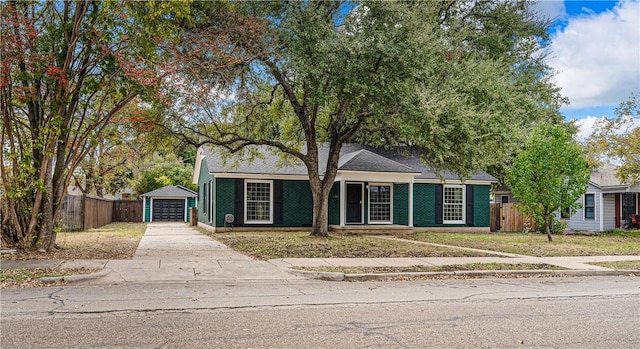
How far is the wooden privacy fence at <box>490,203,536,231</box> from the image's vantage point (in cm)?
2979

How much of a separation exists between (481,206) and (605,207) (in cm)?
800

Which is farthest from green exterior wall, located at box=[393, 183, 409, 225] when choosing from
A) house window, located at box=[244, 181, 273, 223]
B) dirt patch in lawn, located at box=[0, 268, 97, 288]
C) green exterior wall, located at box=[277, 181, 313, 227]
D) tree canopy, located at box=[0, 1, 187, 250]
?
dirt patch in lawn, located at box=[0, 268, 97, 288]

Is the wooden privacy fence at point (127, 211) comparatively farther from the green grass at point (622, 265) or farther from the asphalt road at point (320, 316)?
the green grass at point (622, 265)

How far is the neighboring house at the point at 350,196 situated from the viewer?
2409 centimetres

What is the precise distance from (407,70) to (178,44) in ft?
21.2

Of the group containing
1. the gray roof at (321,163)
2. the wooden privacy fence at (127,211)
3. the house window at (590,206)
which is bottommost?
the wooden privacy fence at (127,211)

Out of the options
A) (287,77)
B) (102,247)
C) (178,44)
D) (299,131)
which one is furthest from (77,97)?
(299,131)

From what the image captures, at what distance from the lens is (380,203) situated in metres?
26.0

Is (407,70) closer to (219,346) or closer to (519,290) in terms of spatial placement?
(519,290)

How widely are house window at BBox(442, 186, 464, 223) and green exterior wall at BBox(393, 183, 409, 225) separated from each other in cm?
233

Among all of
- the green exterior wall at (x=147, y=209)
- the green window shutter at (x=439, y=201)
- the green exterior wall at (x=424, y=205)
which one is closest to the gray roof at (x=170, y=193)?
the green exterior wall at (x=147, y=209)

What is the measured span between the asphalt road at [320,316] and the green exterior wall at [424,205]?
1642cm

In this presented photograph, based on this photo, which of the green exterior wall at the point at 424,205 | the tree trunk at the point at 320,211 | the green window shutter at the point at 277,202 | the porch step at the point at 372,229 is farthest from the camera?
the green exterior wall at the point at 424,205

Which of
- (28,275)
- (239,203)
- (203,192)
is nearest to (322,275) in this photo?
(28,275)
